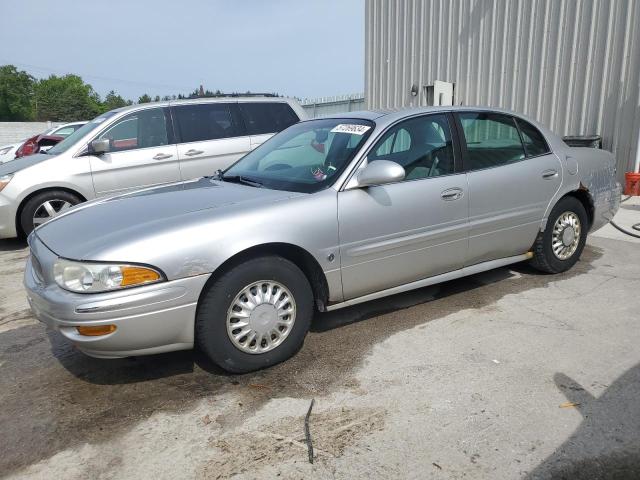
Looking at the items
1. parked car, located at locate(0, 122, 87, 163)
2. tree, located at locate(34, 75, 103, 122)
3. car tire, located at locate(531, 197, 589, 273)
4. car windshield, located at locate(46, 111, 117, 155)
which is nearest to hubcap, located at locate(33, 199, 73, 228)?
car windshield, located at locate(46, 111, 117, 155)

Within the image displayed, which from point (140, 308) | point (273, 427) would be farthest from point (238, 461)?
point (140, 308)

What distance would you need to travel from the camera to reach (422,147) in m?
3.96

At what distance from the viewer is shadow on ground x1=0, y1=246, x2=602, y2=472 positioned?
8.90ft

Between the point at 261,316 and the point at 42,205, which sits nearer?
the point at 261,316

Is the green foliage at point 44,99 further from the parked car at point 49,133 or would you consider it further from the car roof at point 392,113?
the car roof at point 392,113

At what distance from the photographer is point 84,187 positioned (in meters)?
6.45

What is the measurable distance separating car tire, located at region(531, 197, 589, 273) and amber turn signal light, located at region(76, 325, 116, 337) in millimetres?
3529

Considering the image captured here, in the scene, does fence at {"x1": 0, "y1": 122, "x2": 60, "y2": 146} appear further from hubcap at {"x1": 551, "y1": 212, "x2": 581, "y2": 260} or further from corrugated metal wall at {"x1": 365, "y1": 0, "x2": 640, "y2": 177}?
hubcap at {"x1": 551, "y1": 212, "x2": 581, "y2": 260}

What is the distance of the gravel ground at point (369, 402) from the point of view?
238cm

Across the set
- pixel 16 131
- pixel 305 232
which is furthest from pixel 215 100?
pixel 16 131

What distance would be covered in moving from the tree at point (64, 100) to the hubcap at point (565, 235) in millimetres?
78240

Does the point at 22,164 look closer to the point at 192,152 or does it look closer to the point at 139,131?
the point at 139,131

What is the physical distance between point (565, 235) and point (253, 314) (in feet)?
10.1

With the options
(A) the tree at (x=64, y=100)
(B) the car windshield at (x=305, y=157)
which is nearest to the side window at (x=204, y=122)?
(B) the car windshield at (x=305, y=157)
